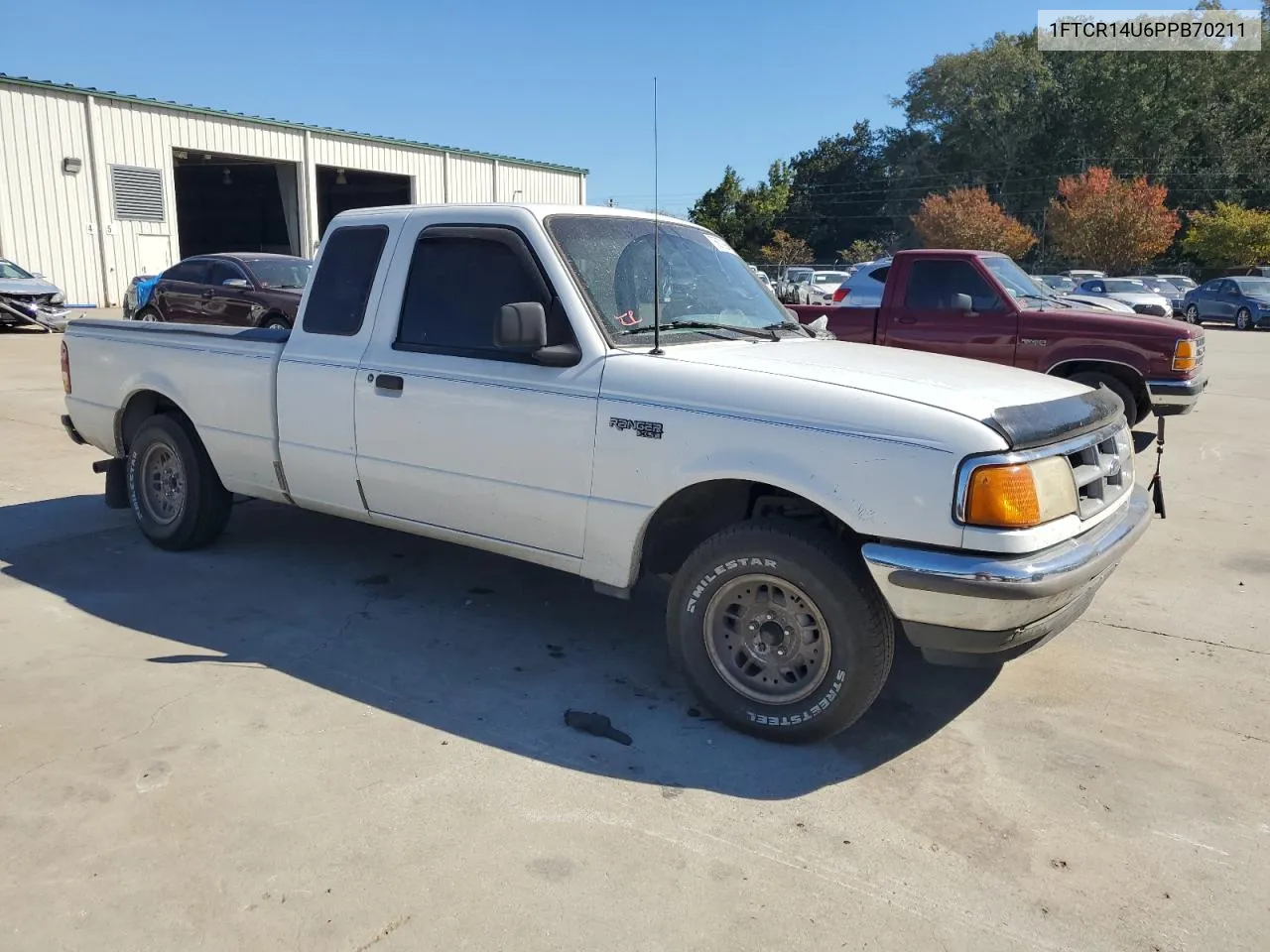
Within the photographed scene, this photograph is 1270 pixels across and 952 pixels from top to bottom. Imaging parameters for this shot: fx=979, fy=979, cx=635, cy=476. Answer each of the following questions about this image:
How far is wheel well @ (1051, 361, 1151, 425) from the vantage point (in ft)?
29.9

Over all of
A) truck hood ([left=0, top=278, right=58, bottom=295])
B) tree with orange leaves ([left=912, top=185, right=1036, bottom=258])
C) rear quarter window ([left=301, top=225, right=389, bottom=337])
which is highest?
tree with orange leaves ([left=912, top=185, right=1036, bottom=258])

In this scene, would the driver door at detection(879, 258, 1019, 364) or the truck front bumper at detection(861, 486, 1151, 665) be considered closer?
the truck front bumper at detection(861, 486, 1151, 665)

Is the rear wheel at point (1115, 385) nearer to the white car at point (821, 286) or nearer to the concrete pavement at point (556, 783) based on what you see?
the concrete pavement at point (556, 783)

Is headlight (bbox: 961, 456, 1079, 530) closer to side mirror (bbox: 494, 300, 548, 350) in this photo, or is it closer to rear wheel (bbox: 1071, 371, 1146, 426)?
side mirror (bbox: 494, 300, 548, 350)

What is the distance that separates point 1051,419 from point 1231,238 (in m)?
51.8

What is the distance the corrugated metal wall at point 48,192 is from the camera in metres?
24.6

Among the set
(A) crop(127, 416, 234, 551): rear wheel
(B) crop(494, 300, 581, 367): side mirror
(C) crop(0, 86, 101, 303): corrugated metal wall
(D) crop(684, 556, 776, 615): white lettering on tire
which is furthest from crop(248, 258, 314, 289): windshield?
(C) crop(0, 86, 101, 303): corrugated metal wall

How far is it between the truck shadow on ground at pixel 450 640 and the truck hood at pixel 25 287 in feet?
56.4

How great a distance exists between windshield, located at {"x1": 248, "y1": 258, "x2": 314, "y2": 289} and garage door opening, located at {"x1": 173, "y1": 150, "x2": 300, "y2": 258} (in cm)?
2294

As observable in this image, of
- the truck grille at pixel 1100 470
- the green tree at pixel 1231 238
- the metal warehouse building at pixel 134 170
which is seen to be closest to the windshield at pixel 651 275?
the truck grille at pixel 1100 470

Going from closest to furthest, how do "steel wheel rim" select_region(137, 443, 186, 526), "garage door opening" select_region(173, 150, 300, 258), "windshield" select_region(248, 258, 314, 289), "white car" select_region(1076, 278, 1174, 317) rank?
1. "steel wheel rim" select_region(137, 443, 186, 526)
2. "windshield" select_region(248, 258, 314, 289)
3. "white car" select_region(1076, 278, 1174, 317)
4. "garage door opening" select_region(173, 150, 300, 258)

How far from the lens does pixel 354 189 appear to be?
3944 cm

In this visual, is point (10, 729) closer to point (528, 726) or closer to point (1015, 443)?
point (528, 726)

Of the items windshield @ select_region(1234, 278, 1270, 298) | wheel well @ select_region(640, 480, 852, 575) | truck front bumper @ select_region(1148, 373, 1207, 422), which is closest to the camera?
wheel well @ select_region(640, 480, 852, 575)
